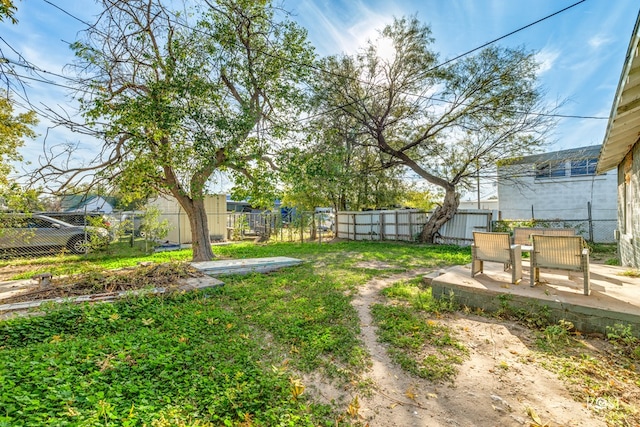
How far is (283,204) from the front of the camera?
53.9 ft

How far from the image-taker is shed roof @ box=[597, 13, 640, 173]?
2.70m

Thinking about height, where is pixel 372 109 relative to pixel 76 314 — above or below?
above

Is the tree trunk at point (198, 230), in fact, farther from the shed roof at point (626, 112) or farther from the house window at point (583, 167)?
the house window at point (583, 167)

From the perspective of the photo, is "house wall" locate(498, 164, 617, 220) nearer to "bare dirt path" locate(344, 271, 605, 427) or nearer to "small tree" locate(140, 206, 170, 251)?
"bare dirt path" locate(344, 271, 605, 427)

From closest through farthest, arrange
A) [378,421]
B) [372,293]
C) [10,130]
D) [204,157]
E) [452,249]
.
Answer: [378,421] < [372,293] < [204,157] < [10,130] < [452,249]

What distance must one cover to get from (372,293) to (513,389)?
2716 mm

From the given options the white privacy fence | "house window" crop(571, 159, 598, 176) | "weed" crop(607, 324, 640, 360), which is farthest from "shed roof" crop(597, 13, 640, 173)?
"house window" crop(571, 159, 598, 176)

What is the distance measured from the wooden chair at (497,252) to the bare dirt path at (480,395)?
4.82 ft

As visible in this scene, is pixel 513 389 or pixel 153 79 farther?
pixel 153 79

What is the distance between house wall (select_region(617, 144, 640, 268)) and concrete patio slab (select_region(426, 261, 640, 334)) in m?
0.84

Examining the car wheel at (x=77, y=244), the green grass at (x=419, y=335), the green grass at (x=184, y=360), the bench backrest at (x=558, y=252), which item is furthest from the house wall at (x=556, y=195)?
the car wheel at (x=77, y=244)

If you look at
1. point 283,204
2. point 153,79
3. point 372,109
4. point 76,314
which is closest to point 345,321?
point 76,314

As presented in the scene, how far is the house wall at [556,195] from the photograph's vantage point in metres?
12.2

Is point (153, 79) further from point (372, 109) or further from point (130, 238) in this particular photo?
point (372, 109)
